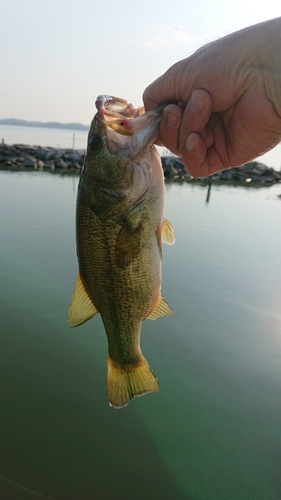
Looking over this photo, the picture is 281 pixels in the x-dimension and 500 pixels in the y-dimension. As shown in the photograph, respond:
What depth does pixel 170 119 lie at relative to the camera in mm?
2322

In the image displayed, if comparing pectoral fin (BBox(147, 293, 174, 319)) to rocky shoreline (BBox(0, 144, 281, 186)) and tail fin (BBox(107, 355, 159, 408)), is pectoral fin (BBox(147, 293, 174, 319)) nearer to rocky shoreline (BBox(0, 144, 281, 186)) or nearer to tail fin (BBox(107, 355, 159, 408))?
tail fin (BBox(107, 355, 159, 408))

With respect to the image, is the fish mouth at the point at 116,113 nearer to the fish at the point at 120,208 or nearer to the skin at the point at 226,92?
the fish at the point at 120,208

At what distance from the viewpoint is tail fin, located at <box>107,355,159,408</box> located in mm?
2557

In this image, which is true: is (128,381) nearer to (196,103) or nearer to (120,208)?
(120,208)

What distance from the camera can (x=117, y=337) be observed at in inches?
102

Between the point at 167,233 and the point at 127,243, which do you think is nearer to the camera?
the point at 127,243

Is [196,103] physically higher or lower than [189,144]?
higher

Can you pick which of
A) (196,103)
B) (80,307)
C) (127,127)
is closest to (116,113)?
(127,127)

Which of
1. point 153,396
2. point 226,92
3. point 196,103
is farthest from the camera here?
point 153,396

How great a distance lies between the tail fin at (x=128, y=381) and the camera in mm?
2557

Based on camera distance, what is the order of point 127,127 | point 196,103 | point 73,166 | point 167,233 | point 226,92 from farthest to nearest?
point 73,166
point 167,233
point 226,92
point 196,103
point 127,127

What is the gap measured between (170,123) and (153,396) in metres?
3.53

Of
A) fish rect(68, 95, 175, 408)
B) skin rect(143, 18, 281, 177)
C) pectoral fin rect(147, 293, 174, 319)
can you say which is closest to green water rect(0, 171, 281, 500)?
pectoral fin rect(147, 293, 174, 319)

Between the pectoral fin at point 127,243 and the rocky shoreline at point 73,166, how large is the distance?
93.8 ft
